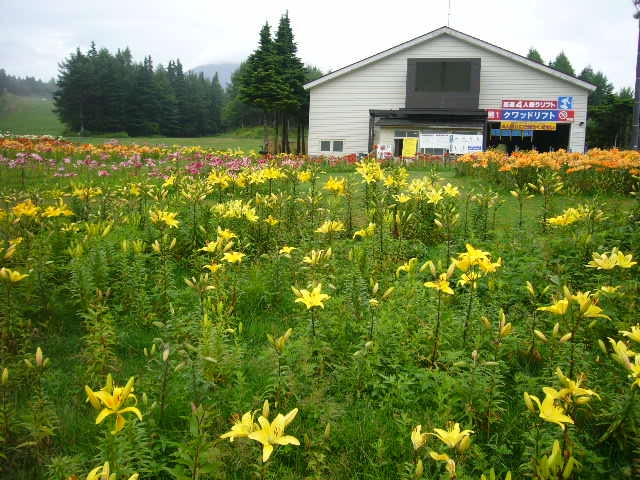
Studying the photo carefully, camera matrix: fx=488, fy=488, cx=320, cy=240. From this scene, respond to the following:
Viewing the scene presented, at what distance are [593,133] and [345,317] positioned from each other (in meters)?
45.4

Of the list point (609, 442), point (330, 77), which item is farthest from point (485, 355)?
point (330, 77)

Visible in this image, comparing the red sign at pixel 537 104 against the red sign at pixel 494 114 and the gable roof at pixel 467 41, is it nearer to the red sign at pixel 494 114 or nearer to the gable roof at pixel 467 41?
the red sign at pixel 494 114

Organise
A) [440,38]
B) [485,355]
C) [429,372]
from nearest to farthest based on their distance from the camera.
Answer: [429,372], [485,355], [440,38]

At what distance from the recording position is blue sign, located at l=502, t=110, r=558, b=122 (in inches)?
891

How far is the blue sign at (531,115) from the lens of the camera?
74.2 ft

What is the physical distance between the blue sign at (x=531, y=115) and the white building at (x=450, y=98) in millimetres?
42

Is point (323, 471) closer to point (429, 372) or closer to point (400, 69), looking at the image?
point (429, 372)

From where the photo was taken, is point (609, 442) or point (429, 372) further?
point (429, 372)

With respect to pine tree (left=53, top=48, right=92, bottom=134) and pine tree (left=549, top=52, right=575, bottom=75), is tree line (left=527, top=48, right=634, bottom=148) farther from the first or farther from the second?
pine tree (left=53, top=48, right=92, bottom=134)

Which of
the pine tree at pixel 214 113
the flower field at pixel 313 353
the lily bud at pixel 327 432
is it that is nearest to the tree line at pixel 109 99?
the pine tree at pixel 214 113

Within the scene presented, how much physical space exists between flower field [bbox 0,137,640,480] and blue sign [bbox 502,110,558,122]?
1923 centimetres

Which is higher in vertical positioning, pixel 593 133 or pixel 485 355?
pixel 593 133

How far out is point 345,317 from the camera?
10.9 ft

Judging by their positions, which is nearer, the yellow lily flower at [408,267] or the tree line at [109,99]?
the yellow lily flower at [408,267]
